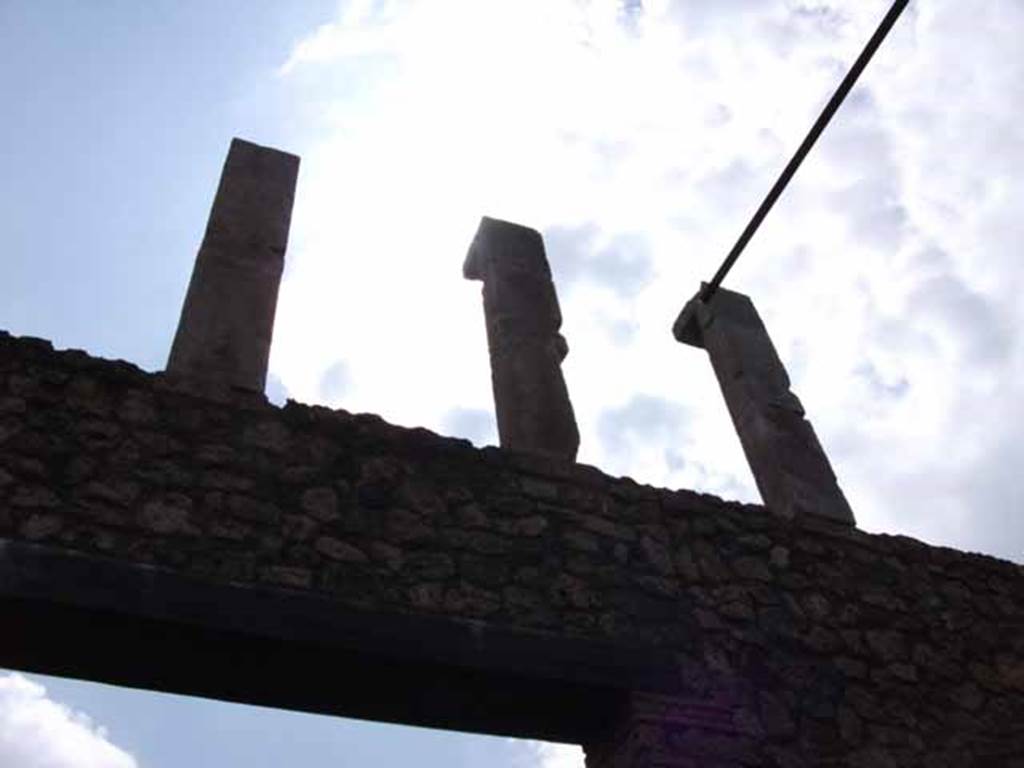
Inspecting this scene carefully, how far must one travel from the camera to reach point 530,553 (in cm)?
411

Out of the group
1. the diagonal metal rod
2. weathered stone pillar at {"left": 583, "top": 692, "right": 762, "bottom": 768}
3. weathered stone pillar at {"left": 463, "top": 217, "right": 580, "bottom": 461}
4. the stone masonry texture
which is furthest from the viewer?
the diagonal metal rod

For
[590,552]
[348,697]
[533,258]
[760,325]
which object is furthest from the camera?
[760,325]

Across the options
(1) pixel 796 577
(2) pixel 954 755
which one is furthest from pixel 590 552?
Answer: (2) pixel 954 755

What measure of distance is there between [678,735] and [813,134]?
348cm

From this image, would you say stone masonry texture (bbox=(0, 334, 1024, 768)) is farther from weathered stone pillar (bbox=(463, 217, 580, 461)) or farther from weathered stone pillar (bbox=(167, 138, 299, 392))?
weathered stone pillar (bbox=(463, 217, 580, 461))

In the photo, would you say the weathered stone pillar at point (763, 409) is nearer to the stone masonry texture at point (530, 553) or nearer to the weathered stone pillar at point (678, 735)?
the stone masonry texture at point (530, 553)

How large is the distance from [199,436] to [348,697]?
3.72ft

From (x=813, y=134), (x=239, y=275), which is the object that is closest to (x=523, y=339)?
(x=239, y=275)

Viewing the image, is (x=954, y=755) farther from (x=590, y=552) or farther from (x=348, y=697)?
(x=348, y=697)

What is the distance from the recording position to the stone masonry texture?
12.0ft

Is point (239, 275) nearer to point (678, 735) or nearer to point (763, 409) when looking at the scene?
point (678, 735)

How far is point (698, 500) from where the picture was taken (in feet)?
15.4

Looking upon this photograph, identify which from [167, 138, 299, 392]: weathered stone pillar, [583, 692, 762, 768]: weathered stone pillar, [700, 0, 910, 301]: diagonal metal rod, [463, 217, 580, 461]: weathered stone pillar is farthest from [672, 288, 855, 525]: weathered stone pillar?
[167, 138, 299, 392]: weathered stone pillar

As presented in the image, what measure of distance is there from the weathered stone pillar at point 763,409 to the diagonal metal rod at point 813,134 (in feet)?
0.93
